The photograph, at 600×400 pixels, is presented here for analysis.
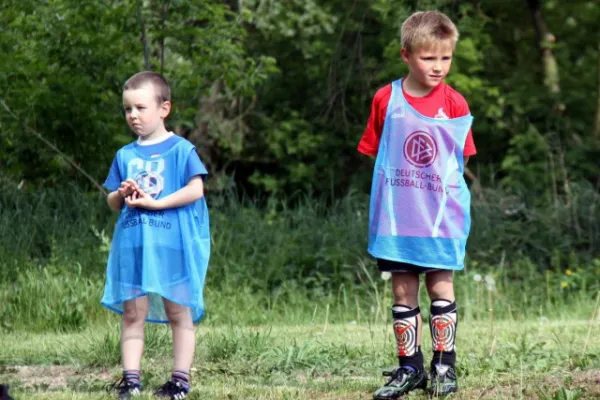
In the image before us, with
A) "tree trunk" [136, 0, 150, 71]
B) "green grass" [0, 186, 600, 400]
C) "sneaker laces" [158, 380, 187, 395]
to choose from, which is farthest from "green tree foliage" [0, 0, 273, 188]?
"sneaker laces" [158, 380, 187, 395]

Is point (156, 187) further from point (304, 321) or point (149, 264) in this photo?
point (304, 321)

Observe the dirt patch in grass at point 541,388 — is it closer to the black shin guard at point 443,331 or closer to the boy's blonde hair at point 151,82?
the black shin guard at point 443,331

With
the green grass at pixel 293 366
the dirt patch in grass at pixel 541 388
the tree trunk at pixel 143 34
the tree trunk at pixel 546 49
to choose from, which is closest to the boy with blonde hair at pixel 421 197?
the dirt patch in grass at pixel 541 388

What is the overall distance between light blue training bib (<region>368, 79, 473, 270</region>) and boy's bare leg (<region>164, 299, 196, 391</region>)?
0.95m

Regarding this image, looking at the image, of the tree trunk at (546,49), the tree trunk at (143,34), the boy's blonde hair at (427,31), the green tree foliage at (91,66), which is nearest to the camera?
the boy's blonde hair at (427,31)

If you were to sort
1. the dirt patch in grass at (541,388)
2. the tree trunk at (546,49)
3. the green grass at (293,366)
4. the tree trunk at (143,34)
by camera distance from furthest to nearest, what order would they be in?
the tree trunk at (546,49) < the tree trunk at (143,34) < the green grass at (293,366) < the dirt patch in grass at (541,388)

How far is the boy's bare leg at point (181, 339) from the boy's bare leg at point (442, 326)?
3.73 ft

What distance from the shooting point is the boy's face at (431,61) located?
5.20 meters

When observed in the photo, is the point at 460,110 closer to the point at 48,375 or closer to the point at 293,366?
the point at 293,366

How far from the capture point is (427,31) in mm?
5203

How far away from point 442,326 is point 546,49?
1705 centimetres

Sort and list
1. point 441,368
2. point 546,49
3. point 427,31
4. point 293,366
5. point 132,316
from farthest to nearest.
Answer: point 546,49
point 293,366
point 132,316
point 441,368
point 427,31

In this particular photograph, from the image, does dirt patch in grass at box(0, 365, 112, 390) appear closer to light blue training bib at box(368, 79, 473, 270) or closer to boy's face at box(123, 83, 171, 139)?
boy's face at box(123, 83, 171, 139)

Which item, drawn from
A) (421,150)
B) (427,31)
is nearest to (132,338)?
(421,150)
